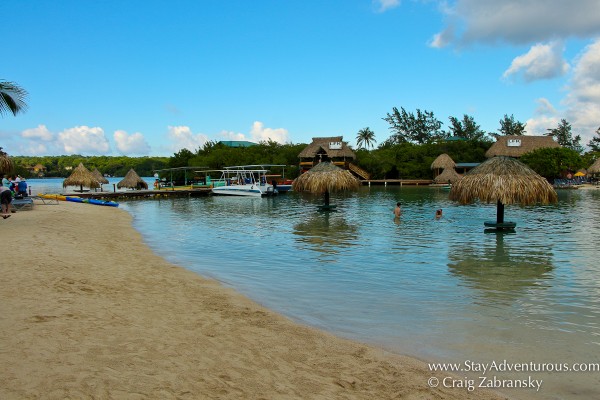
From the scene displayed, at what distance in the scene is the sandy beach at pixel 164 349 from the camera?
401cm

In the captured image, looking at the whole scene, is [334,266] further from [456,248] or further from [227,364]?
[227,364]

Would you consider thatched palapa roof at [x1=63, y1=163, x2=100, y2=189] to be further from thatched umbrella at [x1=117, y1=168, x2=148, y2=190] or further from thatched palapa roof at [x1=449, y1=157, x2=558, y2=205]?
thatched palapa roof at [x1=449, y1=157, x2=558, y2=205]

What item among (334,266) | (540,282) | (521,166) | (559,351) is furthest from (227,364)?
(521,166)

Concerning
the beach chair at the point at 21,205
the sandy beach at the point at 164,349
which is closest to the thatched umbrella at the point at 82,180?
the beach chair at the point at 21,205

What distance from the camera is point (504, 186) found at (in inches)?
655

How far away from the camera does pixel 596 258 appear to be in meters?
12.2

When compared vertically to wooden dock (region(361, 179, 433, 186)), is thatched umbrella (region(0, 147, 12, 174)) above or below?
above

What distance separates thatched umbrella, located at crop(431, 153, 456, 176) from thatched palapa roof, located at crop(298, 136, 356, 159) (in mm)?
11101

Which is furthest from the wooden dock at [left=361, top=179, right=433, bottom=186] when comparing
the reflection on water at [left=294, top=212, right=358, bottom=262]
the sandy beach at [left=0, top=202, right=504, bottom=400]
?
the sandy beach at [left=0, top=202, right=504, bottom=400]

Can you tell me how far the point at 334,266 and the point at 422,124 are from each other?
86784 millimetres

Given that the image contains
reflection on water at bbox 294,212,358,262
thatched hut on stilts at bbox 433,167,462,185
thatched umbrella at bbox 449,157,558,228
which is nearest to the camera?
reflection on water at bbox 294,212,358,262

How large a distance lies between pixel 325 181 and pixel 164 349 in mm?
22227

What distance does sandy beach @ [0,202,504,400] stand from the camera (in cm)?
401

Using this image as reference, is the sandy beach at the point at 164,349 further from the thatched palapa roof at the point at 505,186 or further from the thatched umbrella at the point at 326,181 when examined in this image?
the thatched umbrella at the point at 326,181
